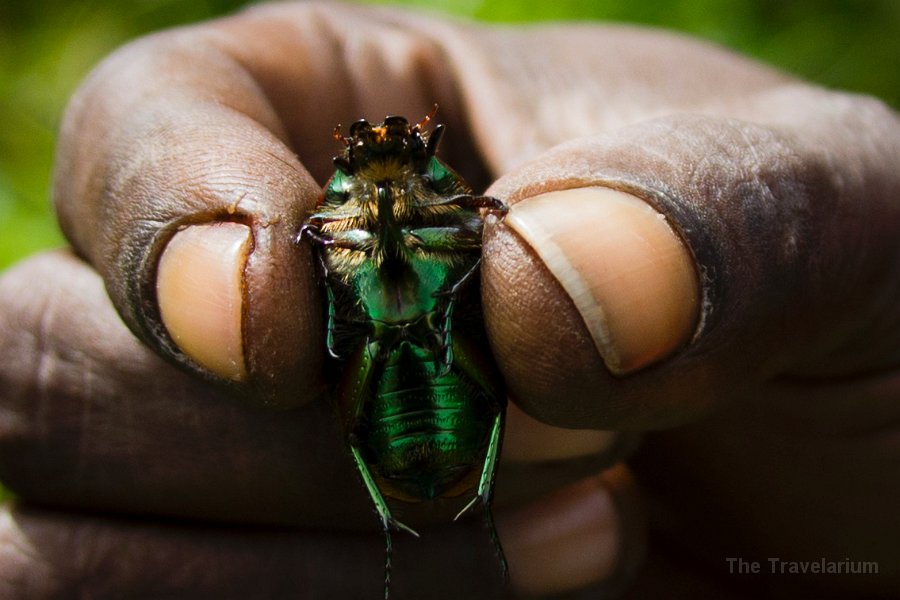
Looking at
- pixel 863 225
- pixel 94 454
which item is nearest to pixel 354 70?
pixel 94 454

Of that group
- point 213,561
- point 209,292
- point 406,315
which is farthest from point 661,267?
point 213,561

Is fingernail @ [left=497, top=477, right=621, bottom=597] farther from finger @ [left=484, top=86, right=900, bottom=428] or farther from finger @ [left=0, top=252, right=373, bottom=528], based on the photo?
finger @ [left=484, top=86, right=900, bottom=428]

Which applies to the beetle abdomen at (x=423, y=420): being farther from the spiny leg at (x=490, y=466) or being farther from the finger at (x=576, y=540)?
the finger at (x=576, y=540)

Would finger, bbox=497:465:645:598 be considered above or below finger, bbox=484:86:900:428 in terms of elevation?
below

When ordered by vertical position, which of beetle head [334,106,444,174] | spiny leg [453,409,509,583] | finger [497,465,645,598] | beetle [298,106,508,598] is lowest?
finger [497,465,645,598]

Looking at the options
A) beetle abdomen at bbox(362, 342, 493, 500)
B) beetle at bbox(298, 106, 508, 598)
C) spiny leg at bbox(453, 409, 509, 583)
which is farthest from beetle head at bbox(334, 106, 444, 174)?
spiny leg at bbox(453, 409, 509, 583)

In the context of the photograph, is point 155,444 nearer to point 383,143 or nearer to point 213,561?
point 213,561

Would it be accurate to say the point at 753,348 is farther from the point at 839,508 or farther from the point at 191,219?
the point at 839,508
